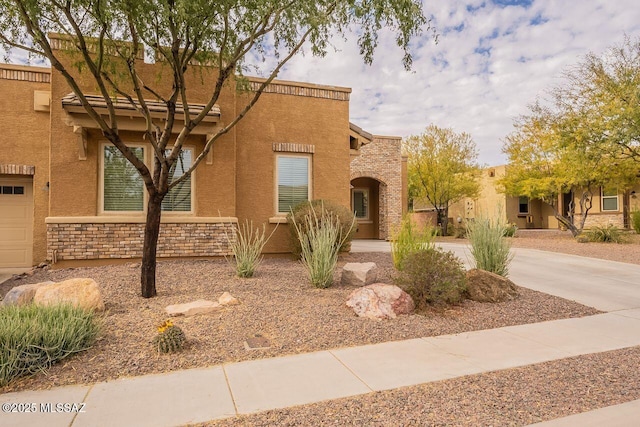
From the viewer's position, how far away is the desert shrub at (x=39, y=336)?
3590 millimetres

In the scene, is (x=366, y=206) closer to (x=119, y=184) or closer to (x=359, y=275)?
(x=119, y=184)

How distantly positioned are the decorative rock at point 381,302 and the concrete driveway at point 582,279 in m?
3.28

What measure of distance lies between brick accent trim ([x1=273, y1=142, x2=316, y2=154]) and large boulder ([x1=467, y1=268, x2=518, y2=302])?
6.33 metres

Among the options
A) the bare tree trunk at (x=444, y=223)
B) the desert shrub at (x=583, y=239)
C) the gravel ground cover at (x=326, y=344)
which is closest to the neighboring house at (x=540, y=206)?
the bare tree trunk at (x=444, y=223)

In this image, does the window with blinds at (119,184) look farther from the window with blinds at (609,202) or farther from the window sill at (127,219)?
the window with blinds at (609,202)

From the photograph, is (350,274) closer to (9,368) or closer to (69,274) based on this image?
(9,368)

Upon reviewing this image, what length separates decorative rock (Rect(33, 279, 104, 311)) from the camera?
5148 millimetres

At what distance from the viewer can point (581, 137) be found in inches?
604

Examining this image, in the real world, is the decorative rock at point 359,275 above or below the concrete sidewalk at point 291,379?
above

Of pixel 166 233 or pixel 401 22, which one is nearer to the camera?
pixel 401 22

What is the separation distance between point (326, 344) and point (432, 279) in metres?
2.30

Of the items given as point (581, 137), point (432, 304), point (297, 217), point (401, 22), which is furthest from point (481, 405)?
point (581, 137)

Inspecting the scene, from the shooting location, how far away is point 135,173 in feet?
31.5

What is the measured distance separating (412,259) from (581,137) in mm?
13408
